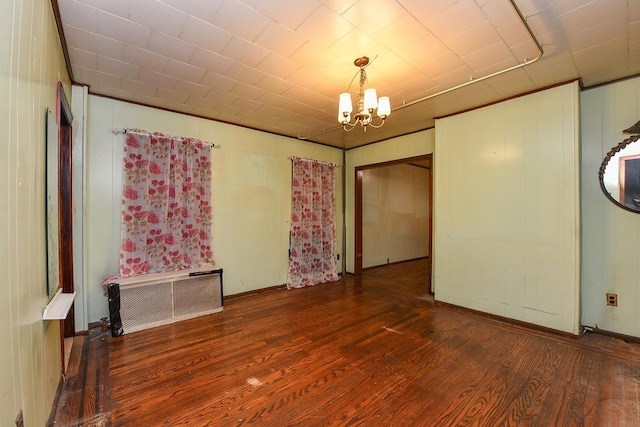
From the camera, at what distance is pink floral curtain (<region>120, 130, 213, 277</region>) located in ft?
10.9

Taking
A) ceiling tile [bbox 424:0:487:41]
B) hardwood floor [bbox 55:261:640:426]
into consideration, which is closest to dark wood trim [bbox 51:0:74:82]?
ceiling tile [bbox 424:0:487:41]

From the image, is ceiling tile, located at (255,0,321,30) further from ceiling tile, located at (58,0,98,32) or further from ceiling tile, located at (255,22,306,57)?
ceiling tile, located at (58,0,98,32)

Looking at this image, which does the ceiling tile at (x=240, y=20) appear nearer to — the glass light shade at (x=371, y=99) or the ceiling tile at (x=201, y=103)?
the glass light shade at (x=371, y=99)

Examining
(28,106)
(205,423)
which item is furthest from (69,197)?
(205,423)

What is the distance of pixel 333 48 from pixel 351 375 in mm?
2603

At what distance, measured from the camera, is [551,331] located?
2.97 metres

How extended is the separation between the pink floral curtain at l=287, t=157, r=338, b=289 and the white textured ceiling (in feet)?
5.55

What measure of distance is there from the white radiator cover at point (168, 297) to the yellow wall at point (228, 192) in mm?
444

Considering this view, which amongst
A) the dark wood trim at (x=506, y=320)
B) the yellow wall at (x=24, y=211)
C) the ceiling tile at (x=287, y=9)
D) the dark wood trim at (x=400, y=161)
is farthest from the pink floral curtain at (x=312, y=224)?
the yellow wall at (x=24, y=211)

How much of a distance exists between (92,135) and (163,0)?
6.80 ft

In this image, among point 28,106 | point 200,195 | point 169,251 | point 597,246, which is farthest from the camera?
point 200,195

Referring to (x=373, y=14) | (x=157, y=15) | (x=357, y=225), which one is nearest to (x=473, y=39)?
(x=373, y=14)

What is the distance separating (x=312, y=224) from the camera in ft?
16.6

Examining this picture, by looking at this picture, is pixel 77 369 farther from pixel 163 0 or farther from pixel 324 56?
pixel 324 56
